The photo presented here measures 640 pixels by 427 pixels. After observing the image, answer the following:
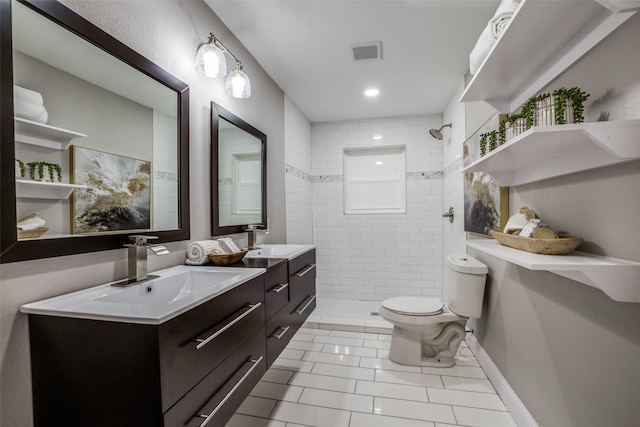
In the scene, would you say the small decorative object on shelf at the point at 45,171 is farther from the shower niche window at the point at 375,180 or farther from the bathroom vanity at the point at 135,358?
the shower niche window at the point at 375,180

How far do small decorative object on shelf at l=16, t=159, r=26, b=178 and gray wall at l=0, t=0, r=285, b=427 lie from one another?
28 cm

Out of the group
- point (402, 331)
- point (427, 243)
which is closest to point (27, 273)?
point (402, 331)

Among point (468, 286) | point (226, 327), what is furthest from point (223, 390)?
point (468, 286)

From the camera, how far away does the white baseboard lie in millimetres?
1596

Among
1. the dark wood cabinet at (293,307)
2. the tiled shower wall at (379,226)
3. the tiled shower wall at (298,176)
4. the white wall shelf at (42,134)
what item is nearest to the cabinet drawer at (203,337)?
the dark wood cabinet at (293,307)

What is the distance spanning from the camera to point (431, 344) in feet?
7.84

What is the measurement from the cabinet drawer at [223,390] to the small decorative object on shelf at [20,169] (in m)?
0.83

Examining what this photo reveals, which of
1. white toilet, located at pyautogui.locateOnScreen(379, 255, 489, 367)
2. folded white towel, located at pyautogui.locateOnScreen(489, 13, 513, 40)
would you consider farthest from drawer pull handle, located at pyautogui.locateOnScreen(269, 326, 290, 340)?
folded white towel, located at pyautogui.locateOnScreen(489, 13, 513, 40)

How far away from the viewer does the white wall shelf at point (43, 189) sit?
91 cm

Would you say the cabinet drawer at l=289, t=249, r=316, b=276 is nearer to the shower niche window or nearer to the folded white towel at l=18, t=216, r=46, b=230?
the folded white towel at l=18, t=216, r=46, b=230

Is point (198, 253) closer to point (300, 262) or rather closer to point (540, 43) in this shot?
point (300, 262)

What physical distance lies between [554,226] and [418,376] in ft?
4.82

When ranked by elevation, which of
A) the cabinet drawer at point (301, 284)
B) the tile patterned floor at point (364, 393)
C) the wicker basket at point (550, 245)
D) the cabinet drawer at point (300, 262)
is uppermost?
the wicker basket at point (550, 245)

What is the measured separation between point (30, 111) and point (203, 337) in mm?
901
